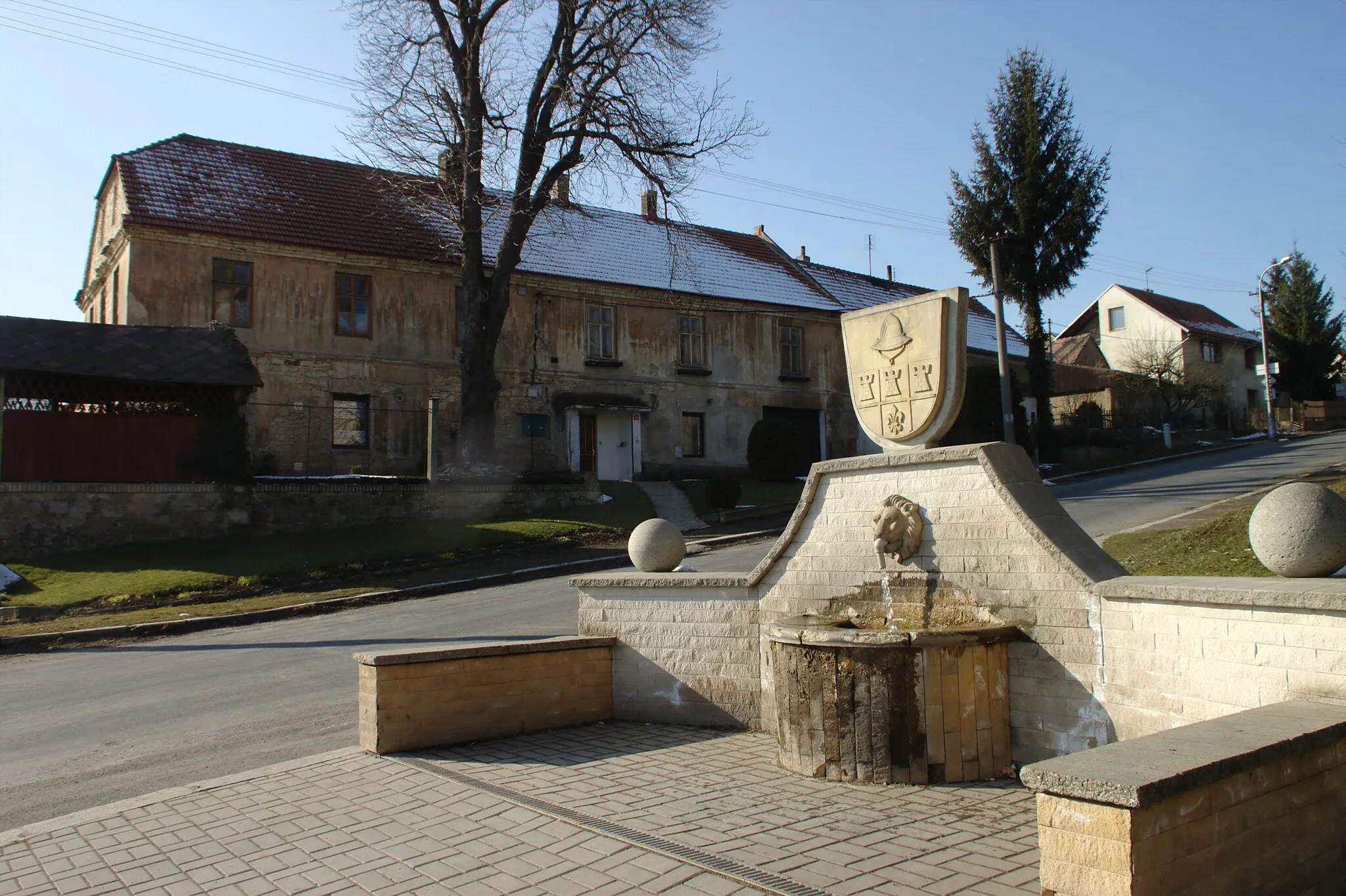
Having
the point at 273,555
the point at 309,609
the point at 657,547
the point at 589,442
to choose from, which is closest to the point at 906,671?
the point at 657,547

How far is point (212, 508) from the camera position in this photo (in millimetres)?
20719

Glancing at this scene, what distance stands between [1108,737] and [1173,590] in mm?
1021

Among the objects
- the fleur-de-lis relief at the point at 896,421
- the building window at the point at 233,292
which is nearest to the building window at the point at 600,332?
the building window at the point at 233,292

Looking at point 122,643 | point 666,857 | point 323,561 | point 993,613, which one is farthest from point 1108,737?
point 323,561

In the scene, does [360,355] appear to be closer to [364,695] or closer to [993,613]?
[364,695]

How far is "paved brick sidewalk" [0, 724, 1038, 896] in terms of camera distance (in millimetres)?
4414

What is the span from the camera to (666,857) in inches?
181

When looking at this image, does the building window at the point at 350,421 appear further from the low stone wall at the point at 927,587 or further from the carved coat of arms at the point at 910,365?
the carved coat of arms at the point at 910,365

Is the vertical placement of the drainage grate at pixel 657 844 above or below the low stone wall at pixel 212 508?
below

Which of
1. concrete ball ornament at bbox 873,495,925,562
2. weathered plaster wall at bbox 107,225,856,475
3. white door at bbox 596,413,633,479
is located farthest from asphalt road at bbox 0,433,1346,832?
white door at bbox 596,413,633,479

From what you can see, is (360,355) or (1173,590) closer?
(1173,590)

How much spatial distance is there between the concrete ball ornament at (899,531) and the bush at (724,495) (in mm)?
18231

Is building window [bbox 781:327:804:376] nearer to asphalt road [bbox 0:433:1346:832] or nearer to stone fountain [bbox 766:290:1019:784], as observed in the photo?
asphalt road [bbox 0:433:1346:832]

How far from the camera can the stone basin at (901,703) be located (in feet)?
18.9
